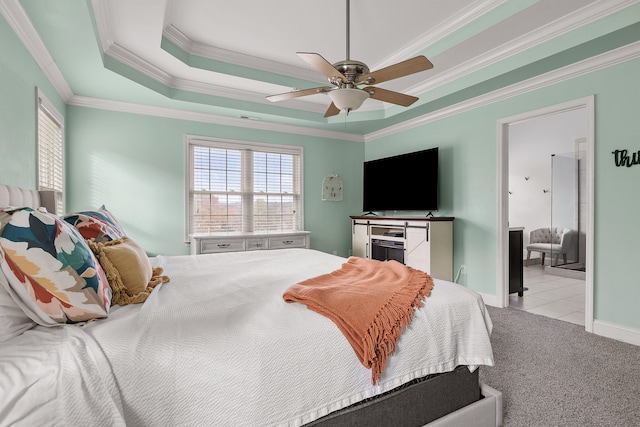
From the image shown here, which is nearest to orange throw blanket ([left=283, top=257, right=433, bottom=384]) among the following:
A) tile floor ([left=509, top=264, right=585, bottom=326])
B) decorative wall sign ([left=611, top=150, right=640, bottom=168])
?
decorative wall sign ([left=611, top=150, right=640, bottom=168])

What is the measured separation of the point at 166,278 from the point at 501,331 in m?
2.90

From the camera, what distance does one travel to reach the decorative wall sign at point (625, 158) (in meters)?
2.69

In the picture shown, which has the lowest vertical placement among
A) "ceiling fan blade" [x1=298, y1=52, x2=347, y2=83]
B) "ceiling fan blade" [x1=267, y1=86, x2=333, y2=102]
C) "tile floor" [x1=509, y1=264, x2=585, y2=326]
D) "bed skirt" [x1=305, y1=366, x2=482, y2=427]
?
"tile floor" [x1=509, y1=264, x2=585, y2=326]

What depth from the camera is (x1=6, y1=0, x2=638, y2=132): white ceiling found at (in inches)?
95.9

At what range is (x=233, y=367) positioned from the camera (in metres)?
1.01

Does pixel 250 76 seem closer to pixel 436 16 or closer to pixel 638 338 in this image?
pixel 436 16

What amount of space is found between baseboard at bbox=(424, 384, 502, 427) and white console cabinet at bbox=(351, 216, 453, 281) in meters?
2.34

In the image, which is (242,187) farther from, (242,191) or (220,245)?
(220,245)

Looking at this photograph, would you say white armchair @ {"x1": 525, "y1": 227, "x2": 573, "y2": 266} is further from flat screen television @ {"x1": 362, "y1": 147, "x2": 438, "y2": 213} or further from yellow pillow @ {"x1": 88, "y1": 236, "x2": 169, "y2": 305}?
yellow pillow @ {"x1": 88, "y1": 236, "x2": 169, "y2": 305}

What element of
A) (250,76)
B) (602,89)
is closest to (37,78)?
(250,76)

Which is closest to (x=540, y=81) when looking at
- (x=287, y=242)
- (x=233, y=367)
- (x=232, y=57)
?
(x=232, y=57)

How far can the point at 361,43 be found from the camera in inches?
126

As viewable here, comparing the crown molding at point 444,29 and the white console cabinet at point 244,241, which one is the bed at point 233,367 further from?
the white console cabinet at point 244,241

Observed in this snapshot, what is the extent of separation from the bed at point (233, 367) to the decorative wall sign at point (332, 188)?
12.5 ft
